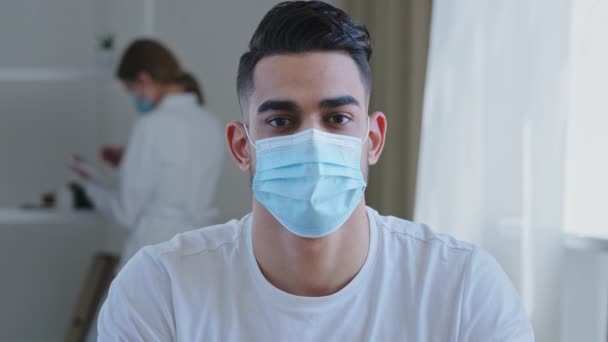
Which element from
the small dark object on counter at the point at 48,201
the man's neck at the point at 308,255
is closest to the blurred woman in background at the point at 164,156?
the small dark object on counter at the point at 48,201

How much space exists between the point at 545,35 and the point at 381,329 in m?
1.05

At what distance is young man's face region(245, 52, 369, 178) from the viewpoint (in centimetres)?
128

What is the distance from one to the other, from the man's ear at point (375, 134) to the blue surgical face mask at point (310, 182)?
0.08 meters

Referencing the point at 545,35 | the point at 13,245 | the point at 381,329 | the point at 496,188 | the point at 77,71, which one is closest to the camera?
the point at 381,329

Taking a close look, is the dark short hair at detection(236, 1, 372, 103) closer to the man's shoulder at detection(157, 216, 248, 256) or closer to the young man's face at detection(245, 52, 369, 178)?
the young man's face at detection(245, 52, 369, 178)

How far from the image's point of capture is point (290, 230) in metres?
1.27

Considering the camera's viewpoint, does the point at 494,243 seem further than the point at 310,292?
Yes

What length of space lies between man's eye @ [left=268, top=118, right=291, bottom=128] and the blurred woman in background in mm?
1557

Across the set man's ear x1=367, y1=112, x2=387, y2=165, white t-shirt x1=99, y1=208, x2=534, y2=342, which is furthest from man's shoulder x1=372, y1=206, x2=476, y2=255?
man's ear x1=367, y1=112, x2=387, y2=165

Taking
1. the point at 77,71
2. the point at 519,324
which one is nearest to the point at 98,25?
the point at 77,71

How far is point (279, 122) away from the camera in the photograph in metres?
1.30

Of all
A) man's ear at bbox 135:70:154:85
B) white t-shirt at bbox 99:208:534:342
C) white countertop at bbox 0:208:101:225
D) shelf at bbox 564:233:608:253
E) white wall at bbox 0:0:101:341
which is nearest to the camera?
white t-shirt at bbox 99:208:534:342

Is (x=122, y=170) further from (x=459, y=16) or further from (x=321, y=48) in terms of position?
(x=321, y=48)

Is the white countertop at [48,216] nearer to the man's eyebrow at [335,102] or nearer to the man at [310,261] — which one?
the man at [310,261]
